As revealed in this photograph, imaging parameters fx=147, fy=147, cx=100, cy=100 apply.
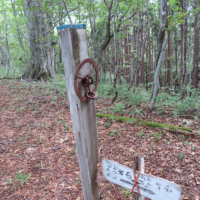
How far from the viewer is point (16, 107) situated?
622 centimetres

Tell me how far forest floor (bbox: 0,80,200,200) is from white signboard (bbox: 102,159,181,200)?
118 cm

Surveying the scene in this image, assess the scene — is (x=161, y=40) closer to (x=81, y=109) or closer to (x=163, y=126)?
(x=163, y=126)

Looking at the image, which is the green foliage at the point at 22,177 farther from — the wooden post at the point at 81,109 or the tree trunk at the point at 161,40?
the tree trunk at the point at 161,40

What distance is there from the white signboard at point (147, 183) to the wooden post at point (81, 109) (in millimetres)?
203

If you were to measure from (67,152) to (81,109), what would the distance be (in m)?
2.68

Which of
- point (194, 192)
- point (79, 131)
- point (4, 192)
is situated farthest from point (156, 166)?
point (4, 192)

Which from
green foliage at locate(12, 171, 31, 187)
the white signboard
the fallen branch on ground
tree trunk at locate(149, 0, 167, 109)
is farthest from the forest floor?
the white signboard

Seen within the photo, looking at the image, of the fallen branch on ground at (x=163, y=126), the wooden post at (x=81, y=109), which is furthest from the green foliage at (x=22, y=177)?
the fallen branch on ground at (x=163, y=126)

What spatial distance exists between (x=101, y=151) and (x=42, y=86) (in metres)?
6.46

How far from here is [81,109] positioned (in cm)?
140

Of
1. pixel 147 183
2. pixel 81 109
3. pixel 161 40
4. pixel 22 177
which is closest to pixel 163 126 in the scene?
pixel 161 40

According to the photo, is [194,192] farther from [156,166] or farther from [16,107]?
[16,107]

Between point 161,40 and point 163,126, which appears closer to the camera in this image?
point 163,126

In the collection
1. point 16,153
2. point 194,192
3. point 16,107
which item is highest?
point 16,107
